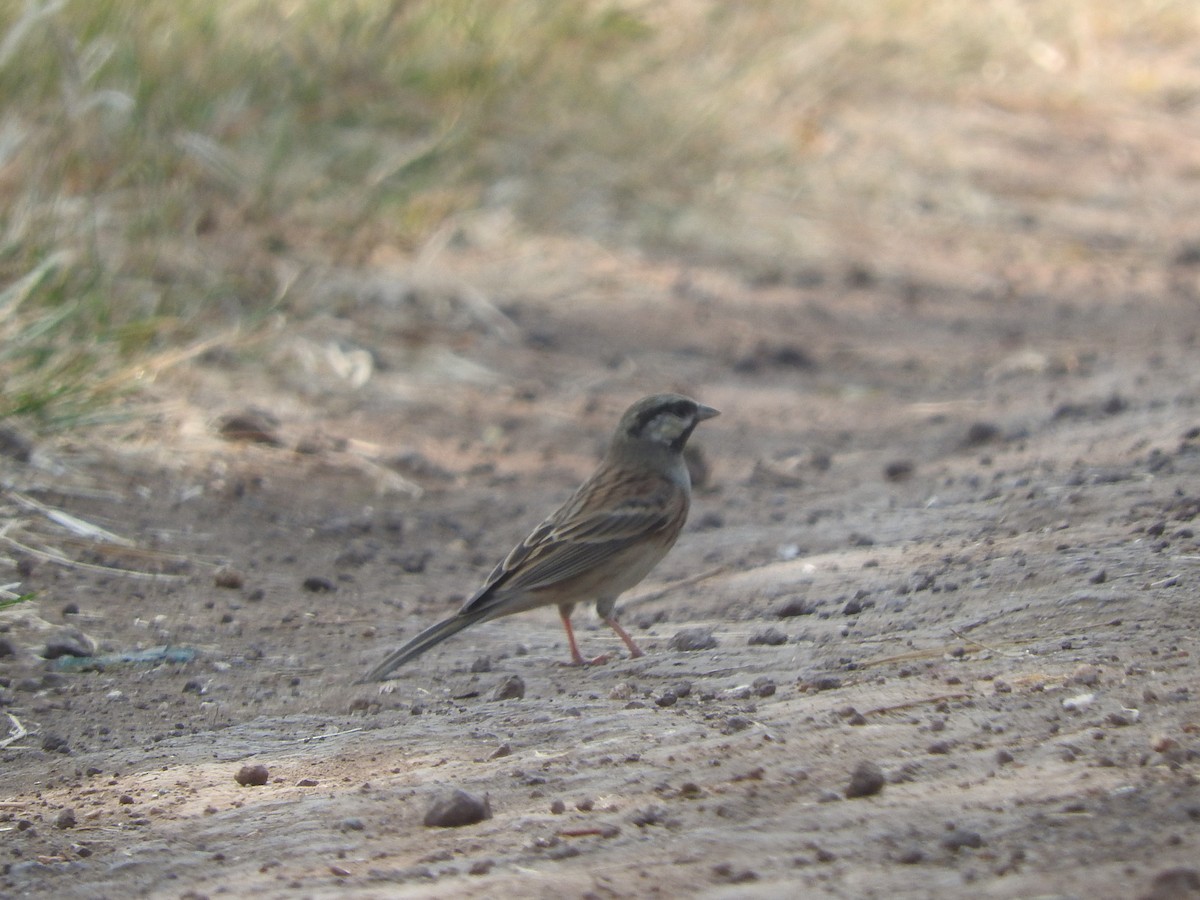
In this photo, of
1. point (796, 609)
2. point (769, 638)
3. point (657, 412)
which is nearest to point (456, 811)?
point (769, 638)

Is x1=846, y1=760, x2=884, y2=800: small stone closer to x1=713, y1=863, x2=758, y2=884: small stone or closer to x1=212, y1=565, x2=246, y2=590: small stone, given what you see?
x1=713, y1=863, x2=758, y2=884: small stone

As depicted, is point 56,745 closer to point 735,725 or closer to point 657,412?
point 735,725

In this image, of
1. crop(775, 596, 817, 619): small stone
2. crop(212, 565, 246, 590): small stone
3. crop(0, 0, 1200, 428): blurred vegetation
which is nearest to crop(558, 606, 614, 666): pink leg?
crop(775, 596, 817, 619): small stone

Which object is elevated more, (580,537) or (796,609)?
(580,537)

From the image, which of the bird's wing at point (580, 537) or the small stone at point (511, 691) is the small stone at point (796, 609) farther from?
the small stone at point (511, 691)

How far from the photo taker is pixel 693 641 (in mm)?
5199

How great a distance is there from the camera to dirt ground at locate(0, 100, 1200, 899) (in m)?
3.44

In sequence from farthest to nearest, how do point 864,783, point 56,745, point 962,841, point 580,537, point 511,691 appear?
point 580,537 < point 511,691 < point 56,745 < point 864,783 < point 962,841

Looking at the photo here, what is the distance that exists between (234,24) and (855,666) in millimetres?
5286

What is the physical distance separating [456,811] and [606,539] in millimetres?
2091

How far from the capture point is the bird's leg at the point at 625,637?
525cm

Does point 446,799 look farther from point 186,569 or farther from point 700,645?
point 186,569

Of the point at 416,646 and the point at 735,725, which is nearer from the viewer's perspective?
the point at 735,725

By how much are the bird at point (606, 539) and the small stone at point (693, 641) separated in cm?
14
